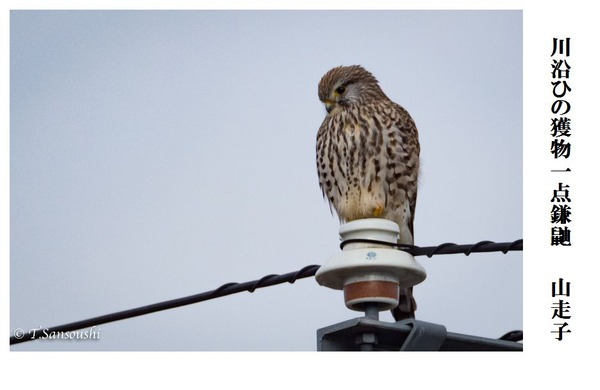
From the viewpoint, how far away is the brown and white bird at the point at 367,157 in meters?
6.96

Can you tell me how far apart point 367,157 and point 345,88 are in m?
0.85

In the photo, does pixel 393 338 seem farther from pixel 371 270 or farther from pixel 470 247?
pixel 470 247

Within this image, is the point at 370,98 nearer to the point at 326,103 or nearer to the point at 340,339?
the point at 326,103

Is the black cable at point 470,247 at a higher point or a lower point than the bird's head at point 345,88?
lower

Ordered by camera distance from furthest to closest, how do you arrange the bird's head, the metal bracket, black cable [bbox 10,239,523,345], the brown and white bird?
the bird's head → the brown and white bird → black cable [bbox 10,239,523,345] → the metal bracket

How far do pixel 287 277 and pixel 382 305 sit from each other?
21.5 inches

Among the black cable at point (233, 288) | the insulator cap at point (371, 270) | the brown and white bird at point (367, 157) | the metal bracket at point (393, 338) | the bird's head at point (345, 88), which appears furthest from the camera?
the bird's head at point (345, 88)

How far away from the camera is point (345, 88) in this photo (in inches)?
302

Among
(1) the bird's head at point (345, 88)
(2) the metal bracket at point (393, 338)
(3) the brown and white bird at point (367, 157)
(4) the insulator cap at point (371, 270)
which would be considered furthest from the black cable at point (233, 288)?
(1) the bird's head at point (345, 88)

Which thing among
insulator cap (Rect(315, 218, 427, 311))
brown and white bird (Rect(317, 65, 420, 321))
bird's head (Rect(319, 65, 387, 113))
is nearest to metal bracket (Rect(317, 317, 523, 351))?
insulator cap (Rect(315, 218, 427, 311))

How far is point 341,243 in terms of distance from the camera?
4875 millimetres

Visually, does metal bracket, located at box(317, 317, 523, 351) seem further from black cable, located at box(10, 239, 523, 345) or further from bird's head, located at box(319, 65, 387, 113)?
bird's head, located at box(319, 65, 387, 113)

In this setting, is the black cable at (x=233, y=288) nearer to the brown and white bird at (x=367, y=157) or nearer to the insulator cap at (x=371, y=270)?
the insulator cap at (x=371, y=270)

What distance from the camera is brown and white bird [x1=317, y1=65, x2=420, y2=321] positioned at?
22.8 feet
